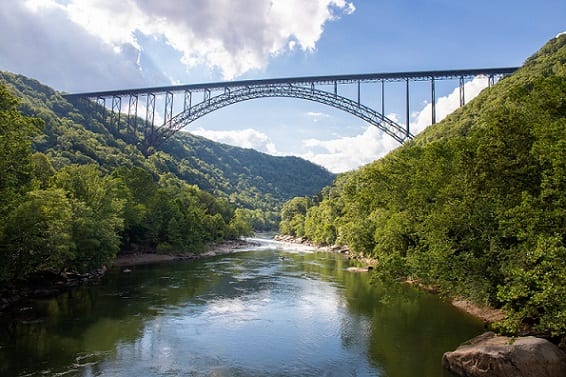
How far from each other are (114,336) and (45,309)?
5.78 m

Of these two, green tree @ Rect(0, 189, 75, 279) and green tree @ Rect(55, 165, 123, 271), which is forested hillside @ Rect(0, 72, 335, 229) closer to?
green tree @ Rect(0, 189, 75, 279)

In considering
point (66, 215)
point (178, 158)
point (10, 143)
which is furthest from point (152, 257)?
point (178, 158)

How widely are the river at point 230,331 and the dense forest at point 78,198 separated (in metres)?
2.67

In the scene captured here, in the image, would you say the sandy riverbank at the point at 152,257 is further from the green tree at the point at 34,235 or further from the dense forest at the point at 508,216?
the dense forest at the point at 508,216

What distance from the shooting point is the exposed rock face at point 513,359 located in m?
11.0

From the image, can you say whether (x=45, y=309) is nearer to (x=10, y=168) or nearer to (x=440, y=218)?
(x=10, y=168)

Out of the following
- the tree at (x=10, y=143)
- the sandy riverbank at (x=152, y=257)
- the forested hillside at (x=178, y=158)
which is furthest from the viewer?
the forested hillside at (x=178, y=158)

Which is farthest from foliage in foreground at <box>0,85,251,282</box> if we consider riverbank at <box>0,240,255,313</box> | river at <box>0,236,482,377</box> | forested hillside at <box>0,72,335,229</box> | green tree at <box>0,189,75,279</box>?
river at <box>0,236,482,377</box>

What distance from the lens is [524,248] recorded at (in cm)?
1223

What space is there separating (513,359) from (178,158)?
127311 millimetres

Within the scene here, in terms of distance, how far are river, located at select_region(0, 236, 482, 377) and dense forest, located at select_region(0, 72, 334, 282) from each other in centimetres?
267

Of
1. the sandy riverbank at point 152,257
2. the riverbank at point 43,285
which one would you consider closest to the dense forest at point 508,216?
the riverbank at point 43,285

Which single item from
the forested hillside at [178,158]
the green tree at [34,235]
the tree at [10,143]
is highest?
the forested hillside at [178,158]

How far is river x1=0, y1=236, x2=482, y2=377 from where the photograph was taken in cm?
1299
